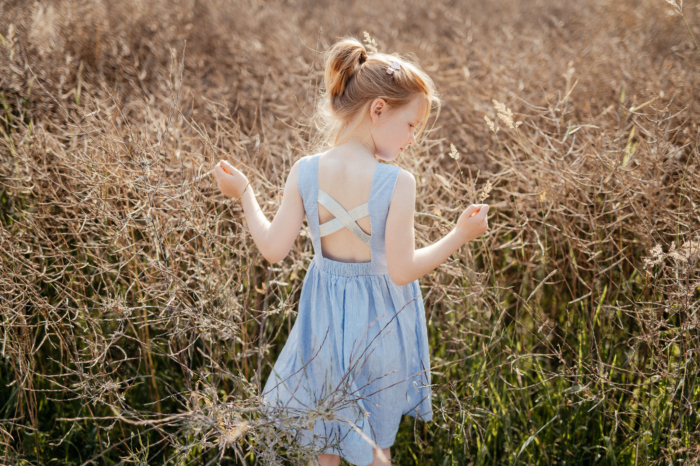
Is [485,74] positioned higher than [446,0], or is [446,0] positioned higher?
[446,0]

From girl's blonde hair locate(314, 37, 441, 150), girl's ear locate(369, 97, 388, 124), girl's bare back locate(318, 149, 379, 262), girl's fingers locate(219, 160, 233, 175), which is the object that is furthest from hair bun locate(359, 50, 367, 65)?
girl's fingers locate(219, 160, 233, 175)

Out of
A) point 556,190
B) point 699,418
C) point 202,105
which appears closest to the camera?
point 699,418

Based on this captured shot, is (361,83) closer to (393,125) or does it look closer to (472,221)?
(393,125)

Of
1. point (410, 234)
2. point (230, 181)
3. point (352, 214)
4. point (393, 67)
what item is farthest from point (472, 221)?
point (230, 181)

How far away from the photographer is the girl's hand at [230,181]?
1429 millimetres

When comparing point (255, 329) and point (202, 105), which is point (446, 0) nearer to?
point (202, 105)

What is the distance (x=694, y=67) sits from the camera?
3297 mm

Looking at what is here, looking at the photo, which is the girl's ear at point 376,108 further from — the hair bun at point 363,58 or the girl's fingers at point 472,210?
the girl's fingers at point 472,210

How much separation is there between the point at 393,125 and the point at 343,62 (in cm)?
22

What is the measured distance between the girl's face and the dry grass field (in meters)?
0.19

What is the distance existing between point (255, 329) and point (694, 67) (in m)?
3.34

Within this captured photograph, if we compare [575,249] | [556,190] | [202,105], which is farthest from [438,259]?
[202,105]

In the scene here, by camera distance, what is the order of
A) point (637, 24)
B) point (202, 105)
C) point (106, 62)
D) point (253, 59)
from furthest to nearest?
point (637, 24) < point (253, 59) < point (106, 62) < point (202, 105)

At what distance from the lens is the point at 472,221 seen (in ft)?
4.13
